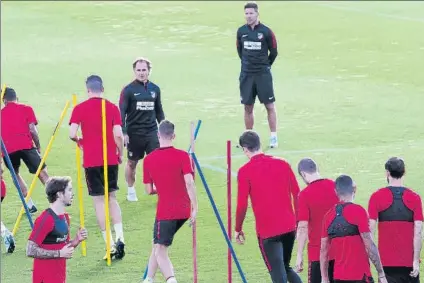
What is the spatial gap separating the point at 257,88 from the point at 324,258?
8.50 m

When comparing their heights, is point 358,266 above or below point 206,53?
below

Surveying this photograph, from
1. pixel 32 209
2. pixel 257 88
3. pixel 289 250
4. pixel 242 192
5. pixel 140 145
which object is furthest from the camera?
pixel 257 88

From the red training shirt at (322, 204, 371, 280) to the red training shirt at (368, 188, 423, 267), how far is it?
18.0 inches

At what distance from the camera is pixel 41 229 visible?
11.0 metres

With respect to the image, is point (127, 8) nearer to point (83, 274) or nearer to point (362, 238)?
point (83, 274)

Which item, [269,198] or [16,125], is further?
[16,125]

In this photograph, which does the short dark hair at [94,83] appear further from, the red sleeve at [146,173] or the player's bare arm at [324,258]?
the player's bare arm at [324,258]

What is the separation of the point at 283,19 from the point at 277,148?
40.0ft

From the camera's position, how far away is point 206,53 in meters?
27.3

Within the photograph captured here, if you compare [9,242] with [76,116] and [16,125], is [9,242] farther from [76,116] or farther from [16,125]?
A: [16,125]


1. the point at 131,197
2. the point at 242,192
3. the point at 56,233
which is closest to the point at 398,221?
the point at 242,192

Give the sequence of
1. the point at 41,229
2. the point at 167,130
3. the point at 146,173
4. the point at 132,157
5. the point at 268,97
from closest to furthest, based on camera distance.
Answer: the point at 41,229, the point at 167,130, the point at 146,173, the point at 132,157, the point at 268,97

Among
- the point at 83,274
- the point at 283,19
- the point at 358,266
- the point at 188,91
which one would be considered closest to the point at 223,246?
the point at 83,274

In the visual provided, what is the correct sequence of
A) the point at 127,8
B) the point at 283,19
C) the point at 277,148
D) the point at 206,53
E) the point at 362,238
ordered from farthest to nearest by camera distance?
1. the point at 127,8
2. the point at 283,19
3. the point at 206,53
4. the point at 277,148
5. the point at 362,238
